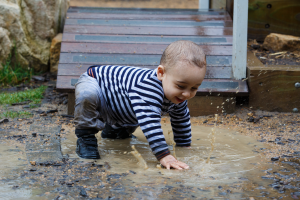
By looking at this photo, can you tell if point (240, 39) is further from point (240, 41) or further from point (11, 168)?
point (11, 168)

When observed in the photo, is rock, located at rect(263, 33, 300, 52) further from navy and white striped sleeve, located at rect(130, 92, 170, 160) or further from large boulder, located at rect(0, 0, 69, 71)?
large boulder, located at rect(0, 0, 69, 71)

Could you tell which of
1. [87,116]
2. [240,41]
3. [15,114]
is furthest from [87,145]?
[240,41]

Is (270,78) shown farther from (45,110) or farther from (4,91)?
(4,91)

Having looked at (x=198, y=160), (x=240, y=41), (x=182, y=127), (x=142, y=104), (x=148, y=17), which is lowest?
(x=198, y=160)

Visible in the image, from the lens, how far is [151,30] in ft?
16.5

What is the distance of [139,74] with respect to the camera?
8.87 ft

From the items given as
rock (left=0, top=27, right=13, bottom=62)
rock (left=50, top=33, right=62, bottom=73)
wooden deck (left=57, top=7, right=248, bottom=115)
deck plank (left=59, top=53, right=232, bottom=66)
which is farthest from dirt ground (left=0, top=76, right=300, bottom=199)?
rock (left=50, top=33, right=62, bottom=73)

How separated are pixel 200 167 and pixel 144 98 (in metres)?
0.63

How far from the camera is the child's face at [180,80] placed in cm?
236

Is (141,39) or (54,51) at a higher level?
(141,39)

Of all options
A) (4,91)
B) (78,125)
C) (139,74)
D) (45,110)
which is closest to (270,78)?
(139,74)

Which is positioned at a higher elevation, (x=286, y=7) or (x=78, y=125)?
(x=286, y=7)

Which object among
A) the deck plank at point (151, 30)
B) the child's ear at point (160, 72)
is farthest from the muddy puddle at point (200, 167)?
the deck plank at point (151, 30)

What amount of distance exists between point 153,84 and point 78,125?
2.30 ft
